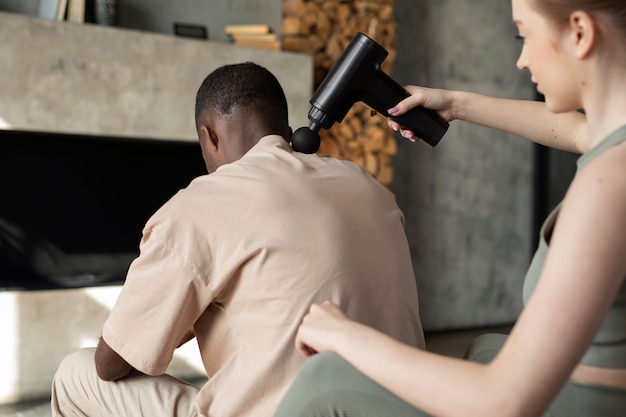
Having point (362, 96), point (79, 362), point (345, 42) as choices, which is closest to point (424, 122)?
point (362, 96)

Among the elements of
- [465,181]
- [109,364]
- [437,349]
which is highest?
[109,364]

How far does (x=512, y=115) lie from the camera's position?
1.42m

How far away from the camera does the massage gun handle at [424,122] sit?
1.51 meters

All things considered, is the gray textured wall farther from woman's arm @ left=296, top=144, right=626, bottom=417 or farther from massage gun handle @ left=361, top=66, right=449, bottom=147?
woman's arm @ left=296, top=144, right=626, bottom=417

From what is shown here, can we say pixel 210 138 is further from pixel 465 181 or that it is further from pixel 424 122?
pixel 465 181

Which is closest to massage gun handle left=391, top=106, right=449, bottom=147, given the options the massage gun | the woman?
the massage gun

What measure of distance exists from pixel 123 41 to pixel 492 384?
9.24 ft

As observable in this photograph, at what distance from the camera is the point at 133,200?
355cm

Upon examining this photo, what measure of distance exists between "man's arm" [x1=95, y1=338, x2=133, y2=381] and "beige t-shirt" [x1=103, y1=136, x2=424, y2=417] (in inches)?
2.5

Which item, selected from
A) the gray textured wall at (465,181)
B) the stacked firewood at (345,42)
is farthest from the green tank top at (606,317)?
the gray textured wall at (465,181)

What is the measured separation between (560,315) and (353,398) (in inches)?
11.0

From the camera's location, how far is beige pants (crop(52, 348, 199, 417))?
1544 millimetres

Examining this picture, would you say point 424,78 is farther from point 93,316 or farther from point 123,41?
point 93,316

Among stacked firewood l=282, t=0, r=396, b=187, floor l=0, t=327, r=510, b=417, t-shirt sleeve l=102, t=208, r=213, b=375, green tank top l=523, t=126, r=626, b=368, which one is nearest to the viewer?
green tank top l=523, t=126, r=626, b=368
